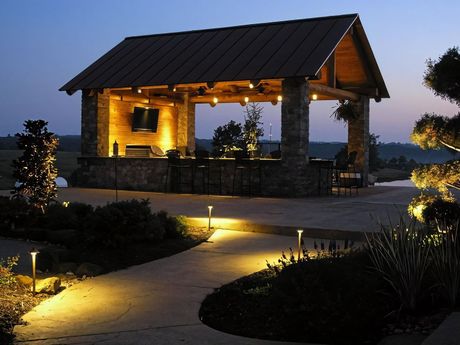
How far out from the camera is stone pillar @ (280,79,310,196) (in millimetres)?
13875

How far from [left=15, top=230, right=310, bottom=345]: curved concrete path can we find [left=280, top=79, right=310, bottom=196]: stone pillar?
7005 millimetres

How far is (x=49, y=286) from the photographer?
203 inches

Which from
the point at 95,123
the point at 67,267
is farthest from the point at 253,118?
the point at 67,267

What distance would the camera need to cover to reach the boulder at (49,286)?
514 centimetres

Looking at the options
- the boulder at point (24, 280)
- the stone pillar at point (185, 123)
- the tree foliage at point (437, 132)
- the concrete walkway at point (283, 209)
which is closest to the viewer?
the boulder at point (24, 280)

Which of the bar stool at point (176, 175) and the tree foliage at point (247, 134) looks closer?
the bar stool at point (176, 175)

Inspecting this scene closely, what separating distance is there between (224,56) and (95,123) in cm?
427

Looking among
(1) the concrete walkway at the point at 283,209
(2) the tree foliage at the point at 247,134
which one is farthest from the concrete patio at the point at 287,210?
(2) the tree foliage at the point at 247,134

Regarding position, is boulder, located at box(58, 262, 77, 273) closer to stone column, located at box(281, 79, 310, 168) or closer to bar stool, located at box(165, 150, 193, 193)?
stone column, located at box(281, 79, 310, 168)

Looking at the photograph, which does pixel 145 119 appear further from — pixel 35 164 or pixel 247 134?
pixel 35 164

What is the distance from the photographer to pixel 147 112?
63.2 feet

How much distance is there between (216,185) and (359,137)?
5725 millimetres

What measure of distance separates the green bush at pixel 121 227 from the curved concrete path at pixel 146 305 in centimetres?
56

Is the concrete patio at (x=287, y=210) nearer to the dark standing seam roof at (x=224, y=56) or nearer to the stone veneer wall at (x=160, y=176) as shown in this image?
the stone veneer wall at (x=160, y=176)
